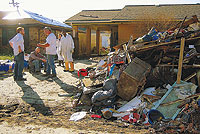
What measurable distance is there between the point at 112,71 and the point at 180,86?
204cm

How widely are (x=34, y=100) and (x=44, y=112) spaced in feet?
2.96

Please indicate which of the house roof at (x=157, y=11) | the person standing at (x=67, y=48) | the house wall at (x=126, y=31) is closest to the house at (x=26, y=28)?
the house wall at (x=126, y=31)

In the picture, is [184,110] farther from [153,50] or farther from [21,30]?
[21,30]

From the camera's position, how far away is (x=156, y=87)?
4941mm

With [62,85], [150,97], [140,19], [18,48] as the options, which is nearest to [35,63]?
[18,48]

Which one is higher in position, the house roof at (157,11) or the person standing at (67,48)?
the house roof at (157,11)

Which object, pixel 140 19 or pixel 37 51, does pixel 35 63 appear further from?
pixel 140 19

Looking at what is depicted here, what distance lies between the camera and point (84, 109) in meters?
4.57

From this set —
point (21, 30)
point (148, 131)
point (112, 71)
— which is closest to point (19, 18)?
point (21, 30)

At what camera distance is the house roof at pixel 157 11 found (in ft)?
45.5

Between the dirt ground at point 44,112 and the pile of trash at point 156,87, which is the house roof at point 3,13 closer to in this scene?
the dirt ground at point 44,112

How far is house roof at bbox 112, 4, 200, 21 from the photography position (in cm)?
1387

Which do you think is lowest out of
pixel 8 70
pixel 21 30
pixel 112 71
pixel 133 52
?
pixel 8 70

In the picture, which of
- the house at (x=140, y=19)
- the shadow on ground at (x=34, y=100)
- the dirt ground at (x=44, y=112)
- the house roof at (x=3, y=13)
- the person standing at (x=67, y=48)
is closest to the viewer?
the dirt ground at (x=44, y=112)
